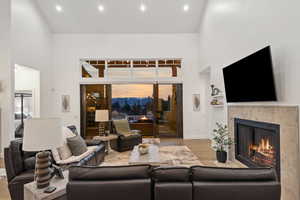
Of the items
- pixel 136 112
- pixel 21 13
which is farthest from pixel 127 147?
→ pixel 21 13

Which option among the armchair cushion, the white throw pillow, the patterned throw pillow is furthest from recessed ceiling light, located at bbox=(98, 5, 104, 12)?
the patterned throw pillow

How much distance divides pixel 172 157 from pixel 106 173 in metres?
3.79

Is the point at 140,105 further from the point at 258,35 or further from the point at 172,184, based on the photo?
the point at 172,184

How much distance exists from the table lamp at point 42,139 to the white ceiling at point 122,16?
6213 millimetres

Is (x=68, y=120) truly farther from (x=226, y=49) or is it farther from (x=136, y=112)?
(x=226, y=49)

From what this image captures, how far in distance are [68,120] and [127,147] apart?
342 cm

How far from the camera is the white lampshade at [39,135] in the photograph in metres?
1.96

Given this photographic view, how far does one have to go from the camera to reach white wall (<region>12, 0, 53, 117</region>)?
19.6ft

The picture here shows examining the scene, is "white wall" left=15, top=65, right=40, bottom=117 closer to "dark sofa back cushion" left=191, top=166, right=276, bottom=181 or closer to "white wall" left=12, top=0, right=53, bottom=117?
"white wall" left=12, top=0, right=53, bottom=117

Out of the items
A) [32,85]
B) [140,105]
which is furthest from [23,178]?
[140,105]

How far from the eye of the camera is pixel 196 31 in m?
8.25

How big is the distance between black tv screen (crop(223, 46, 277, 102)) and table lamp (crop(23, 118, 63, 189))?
2999 millimetres

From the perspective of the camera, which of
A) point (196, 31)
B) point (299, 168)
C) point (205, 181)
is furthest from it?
point (196, 31)

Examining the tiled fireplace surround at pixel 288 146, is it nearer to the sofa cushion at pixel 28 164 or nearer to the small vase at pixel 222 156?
the small vase at pixel 222 156
